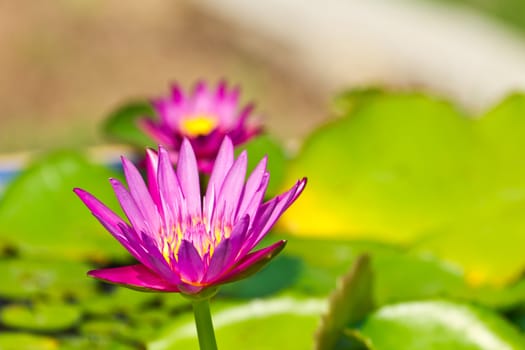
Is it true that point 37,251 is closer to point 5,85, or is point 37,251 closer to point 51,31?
point 5,85

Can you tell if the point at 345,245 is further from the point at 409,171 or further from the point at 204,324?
the point at 204,324

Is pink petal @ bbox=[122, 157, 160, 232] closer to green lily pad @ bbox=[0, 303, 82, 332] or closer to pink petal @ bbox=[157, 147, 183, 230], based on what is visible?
pink petal @ bbox=[157, 147, 183, 230]

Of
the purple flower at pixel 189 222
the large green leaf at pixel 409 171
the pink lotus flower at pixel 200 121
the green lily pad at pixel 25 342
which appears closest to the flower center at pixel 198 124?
the pink lotus flower at pixel 200 121

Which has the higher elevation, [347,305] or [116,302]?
[116,302]

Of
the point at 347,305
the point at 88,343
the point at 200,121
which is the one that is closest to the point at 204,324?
the point at 347,305

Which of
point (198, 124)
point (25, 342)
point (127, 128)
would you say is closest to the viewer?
point (25, 342)

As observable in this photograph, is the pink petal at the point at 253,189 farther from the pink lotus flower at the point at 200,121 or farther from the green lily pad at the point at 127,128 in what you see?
the green lily pad at the point at 127,128

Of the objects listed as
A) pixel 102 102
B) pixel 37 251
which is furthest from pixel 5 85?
pixel 37 251
